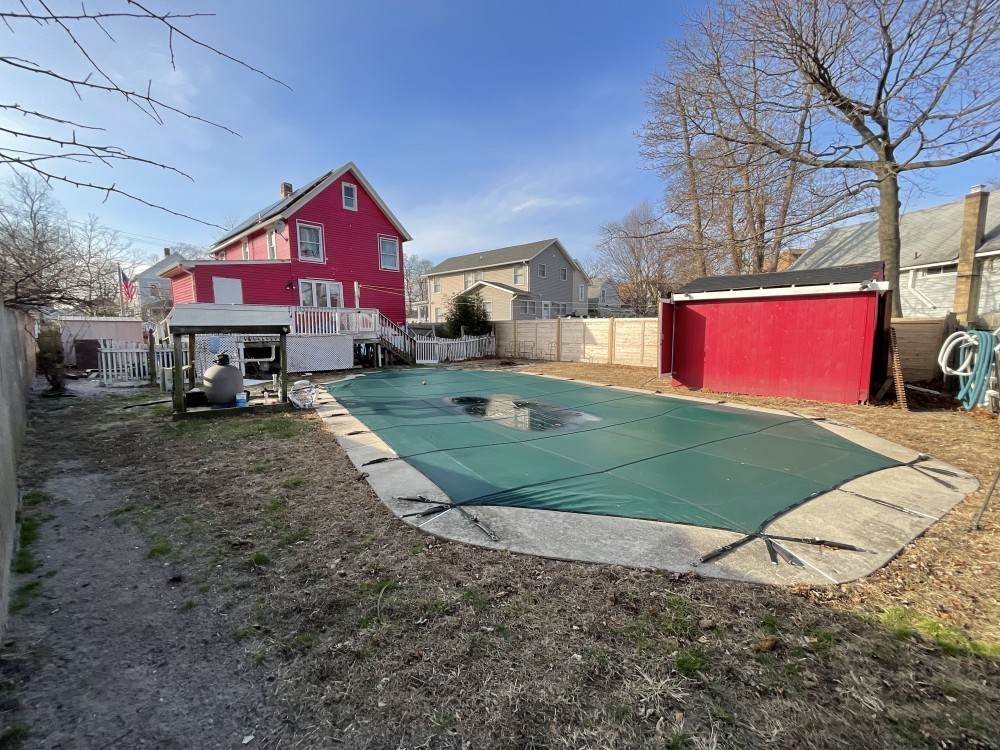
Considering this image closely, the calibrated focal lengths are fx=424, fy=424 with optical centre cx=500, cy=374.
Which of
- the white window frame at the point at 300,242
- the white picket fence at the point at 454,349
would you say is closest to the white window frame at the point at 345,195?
the white window frame at the point at 300,242

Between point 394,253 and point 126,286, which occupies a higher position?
point 394,253

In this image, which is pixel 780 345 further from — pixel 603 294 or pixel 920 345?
pixel 603 294

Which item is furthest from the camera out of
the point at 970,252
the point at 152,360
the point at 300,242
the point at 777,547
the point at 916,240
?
the point at 916,240

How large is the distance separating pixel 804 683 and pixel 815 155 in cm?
1229

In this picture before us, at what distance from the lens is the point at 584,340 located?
1697cm

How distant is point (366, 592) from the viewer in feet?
8.04

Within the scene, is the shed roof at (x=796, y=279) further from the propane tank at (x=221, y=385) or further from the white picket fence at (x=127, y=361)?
the white picket fence at (x=127, y=361)

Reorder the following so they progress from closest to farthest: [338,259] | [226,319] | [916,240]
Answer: [226,319] → [916,240] → [338,259]

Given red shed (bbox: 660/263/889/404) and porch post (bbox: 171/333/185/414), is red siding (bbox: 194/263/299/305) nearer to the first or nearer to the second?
porch post (bbox: 171/333/185/414)

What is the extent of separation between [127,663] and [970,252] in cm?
2199

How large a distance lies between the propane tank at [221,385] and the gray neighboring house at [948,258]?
17.7m

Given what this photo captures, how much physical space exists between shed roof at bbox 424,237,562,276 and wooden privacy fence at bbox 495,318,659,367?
9.87 meters

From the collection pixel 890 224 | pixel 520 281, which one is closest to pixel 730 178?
pixel 890 224

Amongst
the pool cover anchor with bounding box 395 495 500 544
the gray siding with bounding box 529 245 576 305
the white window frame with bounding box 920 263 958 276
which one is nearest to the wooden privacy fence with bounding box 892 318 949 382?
the white window frame with bounding box 920 263 958 276
